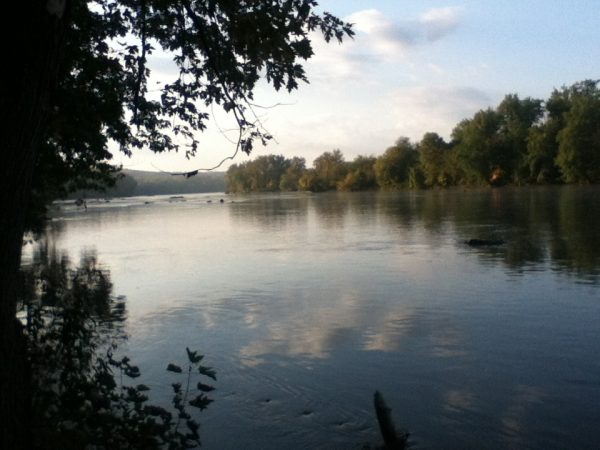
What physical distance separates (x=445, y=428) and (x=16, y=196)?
7.26 meters

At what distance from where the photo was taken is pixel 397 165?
158 m

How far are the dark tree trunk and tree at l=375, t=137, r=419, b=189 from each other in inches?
6080

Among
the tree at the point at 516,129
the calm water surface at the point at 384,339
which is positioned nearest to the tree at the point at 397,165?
the tree at the point at 516,129

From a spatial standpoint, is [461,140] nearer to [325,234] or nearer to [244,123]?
[325,234]

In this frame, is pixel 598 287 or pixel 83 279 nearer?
pixel 598 287

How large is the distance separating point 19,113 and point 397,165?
517 feet

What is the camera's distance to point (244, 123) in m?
6.85

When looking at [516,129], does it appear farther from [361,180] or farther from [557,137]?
[361,180]

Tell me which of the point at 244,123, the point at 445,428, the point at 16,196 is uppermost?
the point at 244,123

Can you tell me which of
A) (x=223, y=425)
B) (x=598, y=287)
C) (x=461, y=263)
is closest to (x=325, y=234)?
(x=461, y=263)

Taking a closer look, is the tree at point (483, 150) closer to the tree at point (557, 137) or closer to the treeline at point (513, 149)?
the treeline at point (513, 149)

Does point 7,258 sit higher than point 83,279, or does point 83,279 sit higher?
point 7,258

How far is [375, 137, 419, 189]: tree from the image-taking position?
157000mm

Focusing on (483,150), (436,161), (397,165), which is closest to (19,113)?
(483,150)
